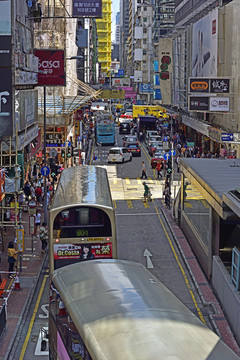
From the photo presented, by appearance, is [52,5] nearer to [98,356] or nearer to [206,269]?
[206,269]

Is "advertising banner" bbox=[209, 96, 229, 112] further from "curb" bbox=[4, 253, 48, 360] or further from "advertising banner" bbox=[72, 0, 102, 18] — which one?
"curb" bbox=[4, 253, 48, 360]

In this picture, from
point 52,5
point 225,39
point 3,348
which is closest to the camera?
point 3,348

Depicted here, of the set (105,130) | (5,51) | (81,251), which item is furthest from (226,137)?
(81,251)

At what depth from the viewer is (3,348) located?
17250mm

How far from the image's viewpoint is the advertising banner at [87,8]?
49.5 meters

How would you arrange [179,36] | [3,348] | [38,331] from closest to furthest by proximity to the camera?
[3,348], [38,331], [179,36]

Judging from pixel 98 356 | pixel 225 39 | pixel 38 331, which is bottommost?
pixel 38 331

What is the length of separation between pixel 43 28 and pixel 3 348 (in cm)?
4873

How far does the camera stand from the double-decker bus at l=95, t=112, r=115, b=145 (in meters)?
79.2

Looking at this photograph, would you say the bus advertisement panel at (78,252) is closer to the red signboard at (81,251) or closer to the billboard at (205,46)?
the red signboard at (81,251)

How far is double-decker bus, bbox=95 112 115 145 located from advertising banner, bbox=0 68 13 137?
49.1 m

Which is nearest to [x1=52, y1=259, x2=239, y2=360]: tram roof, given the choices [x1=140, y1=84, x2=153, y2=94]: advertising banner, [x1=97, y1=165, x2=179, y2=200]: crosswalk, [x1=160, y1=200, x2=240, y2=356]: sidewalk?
[x1=160, y1=200, x2=240, y2=356]: sidewalk

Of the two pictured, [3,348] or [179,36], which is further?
[179,36]

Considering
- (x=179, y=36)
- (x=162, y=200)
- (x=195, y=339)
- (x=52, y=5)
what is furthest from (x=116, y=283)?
(x=179, y=36)
